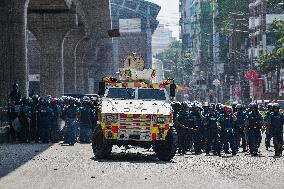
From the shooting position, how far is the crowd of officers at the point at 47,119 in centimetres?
3073

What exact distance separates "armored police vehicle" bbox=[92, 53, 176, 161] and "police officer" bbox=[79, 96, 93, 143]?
9141 mm

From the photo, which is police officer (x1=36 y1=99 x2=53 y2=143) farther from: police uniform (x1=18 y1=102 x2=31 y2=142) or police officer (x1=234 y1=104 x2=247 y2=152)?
police officer (x1=234 y1=104 x2=247 y2=152)

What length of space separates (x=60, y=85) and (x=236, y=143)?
1307 inches

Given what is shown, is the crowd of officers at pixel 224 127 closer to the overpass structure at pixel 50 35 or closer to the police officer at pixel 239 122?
the police officer at pixel 239 122

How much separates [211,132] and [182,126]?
0.90 m

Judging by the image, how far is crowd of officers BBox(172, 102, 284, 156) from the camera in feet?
80.4

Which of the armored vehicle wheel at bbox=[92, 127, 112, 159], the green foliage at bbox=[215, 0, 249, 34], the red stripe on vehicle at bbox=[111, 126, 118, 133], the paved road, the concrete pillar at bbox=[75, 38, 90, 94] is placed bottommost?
the paved road

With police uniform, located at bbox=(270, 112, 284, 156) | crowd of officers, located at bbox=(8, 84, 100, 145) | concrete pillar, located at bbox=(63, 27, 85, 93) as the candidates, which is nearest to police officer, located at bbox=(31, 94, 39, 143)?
crowd of officers, located at bbox=(8, 84, 100, 145)

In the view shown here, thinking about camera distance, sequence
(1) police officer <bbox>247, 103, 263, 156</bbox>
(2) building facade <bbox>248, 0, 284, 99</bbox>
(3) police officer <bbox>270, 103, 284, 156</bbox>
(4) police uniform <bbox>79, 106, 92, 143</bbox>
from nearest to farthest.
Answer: (3) police officer <bbox>270, 103, 284, 156</bbox>, (1) police officer <bbox>247, 103, 263, 156</bbox>, (4) police uniform <bbox>79, 106, 92, 143</bbox>, (2) building facade <bbox>248, 0, 284, 99</bbox>

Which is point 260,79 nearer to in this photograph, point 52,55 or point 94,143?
point 52,55

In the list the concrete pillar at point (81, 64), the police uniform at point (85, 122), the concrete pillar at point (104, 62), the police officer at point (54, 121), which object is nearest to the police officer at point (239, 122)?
the police uniform at point (85, 122)

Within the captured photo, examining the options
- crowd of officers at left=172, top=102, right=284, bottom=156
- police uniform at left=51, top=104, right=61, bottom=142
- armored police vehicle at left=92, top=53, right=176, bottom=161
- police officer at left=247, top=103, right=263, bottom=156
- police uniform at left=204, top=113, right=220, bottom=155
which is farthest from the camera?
police uniform at left=51, top=104, right=61, bottom=142

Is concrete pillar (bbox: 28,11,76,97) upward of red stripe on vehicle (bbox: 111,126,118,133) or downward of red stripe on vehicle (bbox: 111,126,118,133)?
upward

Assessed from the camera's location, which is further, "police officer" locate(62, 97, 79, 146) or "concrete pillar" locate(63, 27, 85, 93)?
"concrete pillar" locate(63, 27, 85, 93)
